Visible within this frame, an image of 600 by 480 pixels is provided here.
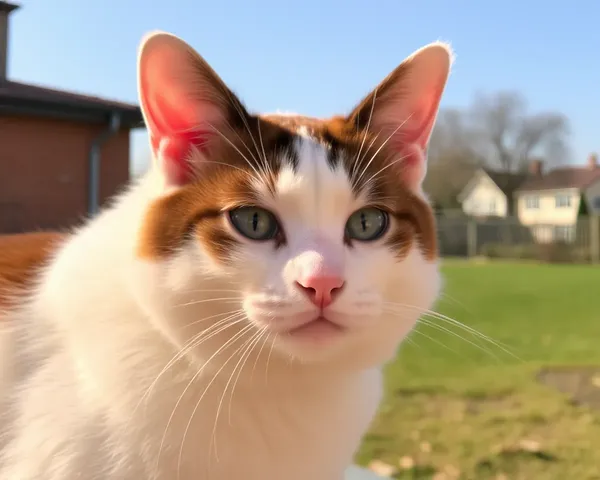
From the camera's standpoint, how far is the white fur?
73 centimetres

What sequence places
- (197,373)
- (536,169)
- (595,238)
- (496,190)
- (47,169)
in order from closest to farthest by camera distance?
(197,373) → (47,169) → (595,238) → (496,190) → (536,169)

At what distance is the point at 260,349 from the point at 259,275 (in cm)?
11

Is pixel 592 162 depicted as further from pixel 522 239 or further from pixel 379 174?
pixel 379 174

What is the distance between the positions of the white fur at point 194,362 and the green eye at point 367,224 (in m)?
0.02

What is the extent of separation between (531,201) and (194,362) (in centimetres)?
2010

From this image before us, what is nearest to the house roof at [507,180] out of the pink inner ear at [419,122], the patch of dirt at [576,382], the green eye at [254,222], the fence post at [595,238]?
the fence post at [595,238]

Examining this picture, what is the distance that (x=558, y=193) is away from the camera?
18594 millimetres

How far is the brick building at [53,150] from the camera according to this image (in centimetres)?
278

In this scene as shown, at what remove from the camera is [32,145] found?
9.52ft

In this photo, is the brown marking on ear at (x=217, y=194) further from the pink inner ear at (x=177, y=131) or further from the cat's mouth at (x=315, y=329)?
the cat's mouth at (x=315, y=329)

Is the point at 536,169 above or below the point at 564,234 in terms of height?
above

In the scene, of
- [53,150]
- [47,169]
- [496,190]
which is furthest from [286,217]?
[496,190]

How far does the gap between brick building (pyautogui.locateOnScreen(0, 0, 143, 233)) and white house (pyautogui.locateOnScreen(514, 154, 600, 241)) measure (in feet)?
54.3

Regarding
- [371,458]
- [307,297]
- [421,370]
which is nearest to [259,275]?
[307,297]
